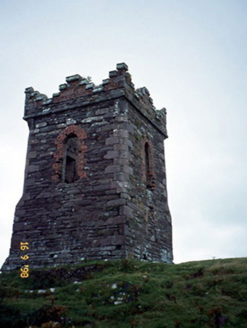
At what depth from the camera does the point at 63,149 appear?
44.2 ft

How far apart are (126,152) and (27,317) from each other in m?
6.62

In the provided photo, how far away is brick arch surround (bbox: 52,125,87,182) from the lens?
12.7 meters

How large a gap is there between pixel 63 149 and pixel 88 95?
2.13 m

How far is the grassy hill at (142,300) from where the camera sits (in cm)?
680

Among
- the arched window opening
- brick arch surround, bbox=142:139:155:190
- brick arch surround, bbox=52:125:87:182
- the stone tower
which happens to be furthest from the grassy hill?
the arched window opening

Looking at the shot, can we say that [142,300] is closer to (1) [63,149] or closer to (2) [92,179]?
(2) [92,179]

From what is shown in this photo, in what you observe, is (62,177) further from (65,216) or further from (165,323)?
(165,323)

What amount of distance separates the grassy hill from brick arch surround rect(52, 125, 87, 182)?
3.85 m

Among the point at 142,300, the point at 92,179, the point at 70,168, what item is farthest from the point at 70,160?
the point at 142,300

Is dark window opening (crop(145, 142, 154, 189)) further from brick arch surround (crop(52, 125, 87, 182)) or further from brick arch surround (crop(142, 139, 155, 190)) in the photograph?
brick arch surround (crop(52, 125, 87, 182))

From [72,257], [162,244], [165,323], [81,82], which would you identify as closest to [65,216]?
[72,257]

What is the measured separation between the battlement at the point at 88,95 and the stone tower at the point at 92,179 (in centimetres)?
4

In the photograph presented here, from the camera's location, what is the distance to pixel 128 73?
44.5ft
